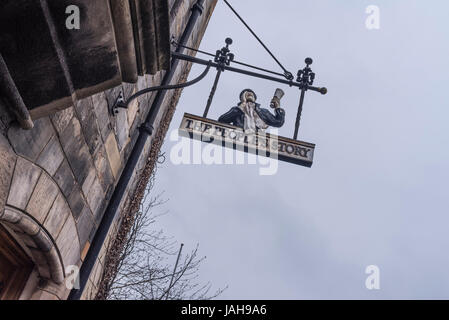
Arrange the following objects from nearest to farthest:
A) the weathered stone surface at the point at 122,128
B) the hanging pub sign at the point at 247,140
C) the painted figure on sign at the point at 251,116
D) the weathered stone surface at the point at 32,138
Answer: the weathered stone surface at the point at 32,138 → the weathered stone surface at the point at 122,128 → the hanging pub sign at the point at 247,140 → the painted figure on sign at the point at 251,116

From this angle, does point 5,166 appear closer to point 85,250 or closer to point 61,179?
point 61,179

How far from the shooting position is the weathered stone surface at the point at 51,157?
2236 mm

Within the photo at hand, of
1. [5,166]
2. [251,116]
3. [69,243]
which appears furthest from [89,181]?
[251,116]

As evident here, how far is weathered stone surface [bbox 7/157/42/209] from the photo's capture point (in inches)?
77.3

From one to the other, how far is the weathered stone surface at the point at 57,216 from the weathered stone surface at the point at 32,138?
1.61 feet

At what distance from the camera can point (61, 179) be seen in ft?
8.26

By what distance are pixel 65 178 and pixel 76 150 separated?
0.75 ft

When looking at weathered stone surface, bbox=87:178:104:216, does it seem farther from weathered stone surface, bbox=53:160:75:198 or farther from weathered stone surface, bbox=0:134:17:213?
weathered stone surface, bbox=0:134:17:213

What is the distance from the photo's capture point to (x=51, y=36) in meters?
1.66

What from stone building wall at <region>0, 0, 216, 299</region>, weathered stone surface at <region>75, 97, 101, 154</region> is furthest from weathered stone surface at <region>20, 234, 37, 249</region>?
weathered stone surface at <region>75, 97, 101, 154</region>

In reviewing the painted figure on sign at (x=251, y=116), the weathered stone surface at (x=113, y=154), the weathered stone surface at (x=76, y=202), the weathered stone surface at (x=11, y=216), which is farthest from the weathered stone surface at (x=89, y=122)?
the painted figure on sign at (x=251, y=116)

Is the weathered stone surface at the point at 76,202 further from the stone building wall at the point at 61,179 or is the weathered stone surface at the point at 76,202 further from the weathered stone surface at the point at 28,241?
the weathered stone surface at the point at 28,241

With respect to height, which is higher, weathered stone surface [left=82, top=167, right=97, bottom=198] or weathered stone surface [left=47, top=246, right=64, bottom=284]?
weathered stone surface [left=82, top=167, right=97, bottom=198]

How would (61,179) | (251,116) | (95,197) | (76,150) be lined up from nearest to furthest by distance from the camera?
(61,179) → (76,150) → (95,197) → (251,116)
